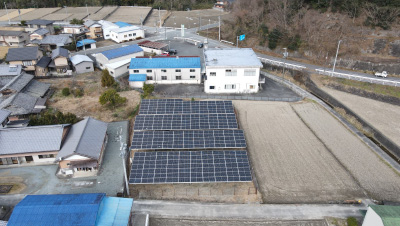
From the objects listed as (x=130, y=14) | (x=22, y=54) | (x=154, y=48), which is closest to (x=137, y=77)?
(x=154, y=48)

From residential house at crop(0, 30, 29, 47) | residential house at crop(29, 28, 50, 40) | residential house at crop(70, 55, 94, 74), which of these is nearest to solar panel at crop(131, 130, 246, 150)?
residential house at crop(70, 55, 94, 74)

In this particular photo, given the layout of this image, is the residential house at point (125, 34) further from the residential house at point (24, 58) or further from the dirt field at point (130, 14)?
the residential house at point (24, 58)

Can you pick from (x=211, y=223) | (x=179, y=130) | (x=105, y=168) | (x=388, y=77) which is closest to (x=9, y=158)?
(x=105, y=168)

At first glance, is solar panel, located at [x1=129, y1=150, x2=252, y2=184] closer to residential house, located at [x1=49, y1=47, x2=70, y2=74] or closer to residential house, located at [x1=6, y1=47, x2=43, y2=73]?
residential house, located at [x1=49, y1=47, x2=70, y2=74]

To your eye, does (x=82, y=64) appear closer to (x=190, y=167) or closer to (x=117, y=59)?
(x=117, y=59)

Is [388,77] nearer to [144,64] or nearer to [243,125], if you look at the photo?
[243,125]

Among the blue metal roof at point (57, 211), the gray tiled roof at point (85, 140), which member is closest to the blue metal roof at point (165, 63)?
the gray tiled roof at point (85, 140)
